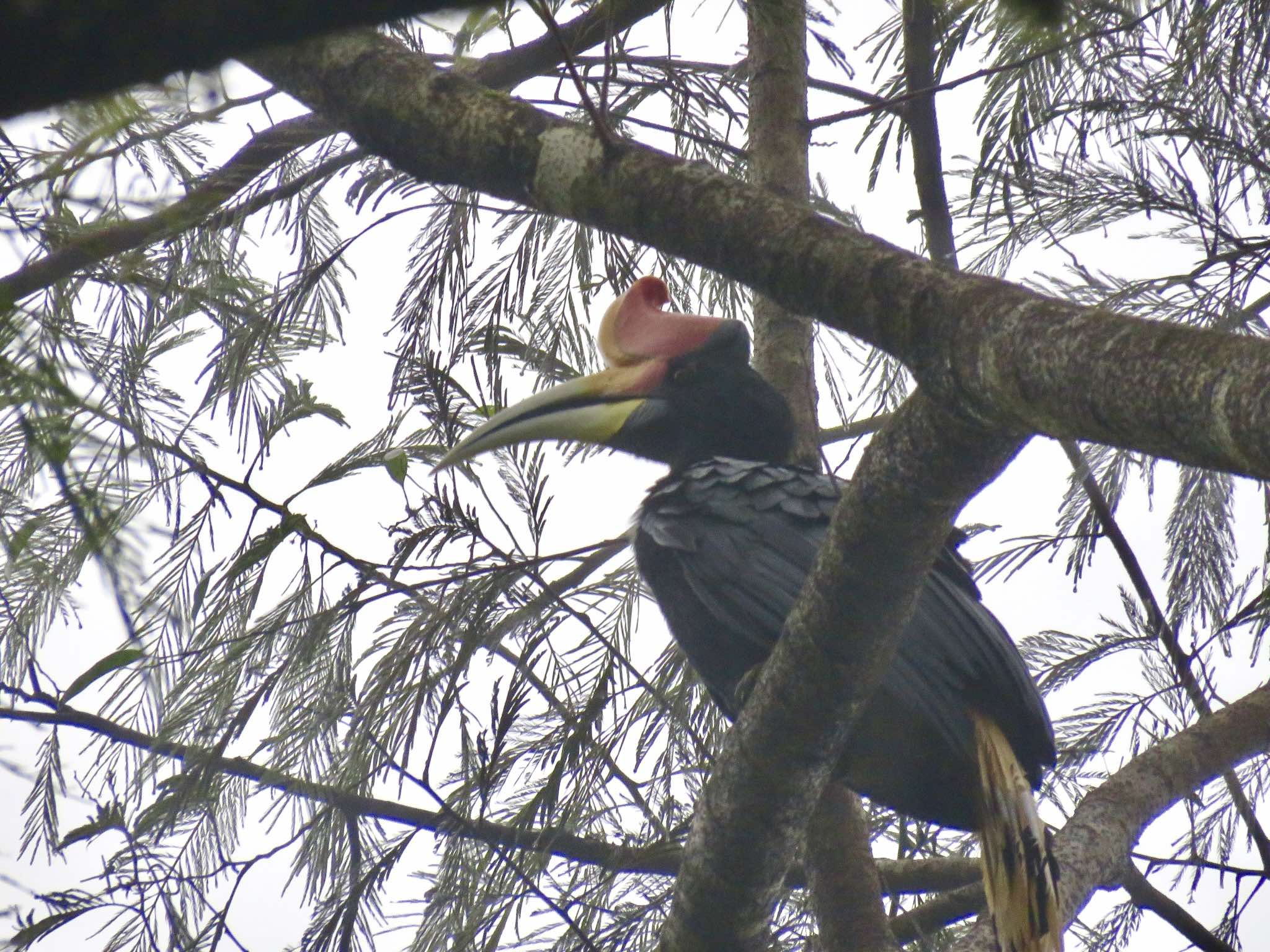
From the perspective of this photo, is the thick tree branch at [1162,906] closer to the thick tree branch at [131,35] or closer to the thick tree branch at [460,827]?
the thick tree branch at [460,827]

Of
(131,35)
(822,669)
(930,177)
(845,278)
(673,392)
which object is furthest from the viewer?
(673,392)

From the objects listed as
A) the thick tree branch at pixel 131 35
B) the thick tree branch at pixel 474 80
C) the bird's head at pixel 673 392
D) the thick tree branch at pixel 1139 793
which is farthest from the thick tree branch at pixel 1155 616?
the thick tree branch at pixel 131 35

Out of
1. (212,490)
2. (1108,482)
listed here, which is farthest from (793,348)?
(212,490)

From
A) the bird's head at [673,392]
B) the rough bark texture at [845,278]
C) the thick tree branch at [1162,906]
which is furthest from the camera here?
the bird's head at [673,392]

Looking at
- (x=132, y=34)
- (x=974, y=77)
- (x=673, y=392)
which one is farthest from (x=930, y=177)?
(x=132, y=34)

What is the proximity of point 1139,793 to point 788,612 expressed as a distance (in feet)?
2.37

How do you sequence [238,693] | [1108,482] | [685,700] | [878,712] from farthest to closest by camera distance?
1. [685,700]
2. [1108,482]
3. [878,712]
4. [238,693]

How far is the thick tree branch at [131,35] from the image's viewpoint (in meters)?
0.50

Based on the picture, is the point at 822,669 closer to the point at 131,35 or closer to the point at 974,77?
the point at 974,77

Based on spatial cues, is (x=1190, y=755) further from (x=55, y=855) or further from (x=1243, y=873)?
(x=55, y=855)

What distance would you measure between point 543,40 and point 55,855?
1901mm

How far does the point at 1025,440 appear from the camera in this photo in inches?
52.6

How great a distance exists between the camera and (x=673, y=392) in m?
3.01

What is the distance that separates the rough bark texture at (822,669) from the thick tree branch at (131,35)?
36.2 inches
